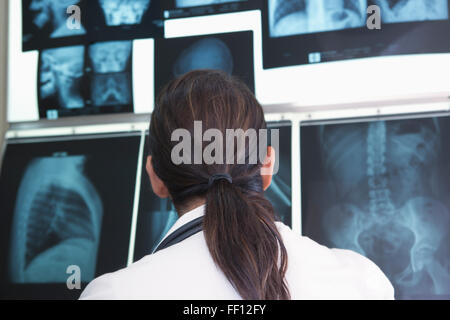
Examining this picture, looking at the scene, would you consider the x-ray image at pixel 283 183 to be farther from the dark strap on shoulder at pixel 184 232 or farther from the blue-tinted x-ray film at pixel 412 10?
the dark strap on shoulder at pixel 184 232

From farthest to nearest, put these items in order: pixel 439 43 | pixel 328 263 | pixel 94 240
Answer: pixel 94 240, pixel 439 43, pixel 328 263

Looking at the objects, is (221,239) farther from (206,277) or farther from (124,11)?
(124,11)

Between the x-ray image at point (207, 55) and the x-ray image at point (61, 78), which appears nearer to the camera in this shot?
the x-ray image at point (207, 55)

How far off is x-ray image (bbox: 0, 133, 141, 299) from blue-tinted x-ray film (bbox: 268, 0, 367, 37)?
20.7 inches

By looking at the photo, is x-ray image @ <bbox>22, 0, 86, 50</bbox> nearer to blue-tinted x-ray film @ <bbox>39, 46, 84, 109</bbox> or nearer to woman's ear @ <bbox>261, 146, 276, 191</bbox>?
blue-tinted x-ray film @ <bbox>39, 46, 84, 109</bbox>

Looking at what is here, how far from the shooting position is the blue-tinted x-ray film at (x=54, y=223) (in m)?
1.41

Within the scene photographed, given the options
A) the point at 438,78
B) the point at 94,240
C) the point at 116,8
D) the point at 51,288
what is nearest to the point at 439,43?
the point at 438,78

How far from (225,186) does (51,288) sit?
0.87 m

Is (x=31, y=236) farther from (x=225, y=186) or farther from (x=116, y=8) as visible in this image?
(x=225, y=186)

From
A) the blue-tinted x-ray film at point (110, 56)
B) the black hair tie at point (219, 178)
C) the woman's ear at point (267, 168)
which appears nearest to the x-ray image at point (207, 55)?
the blue-tinted x-ray film at point (110, 56)

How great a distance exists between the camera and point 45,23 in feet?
5.02

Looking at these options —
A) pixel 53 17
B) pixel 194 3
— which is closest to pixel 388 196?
pixel 194 3

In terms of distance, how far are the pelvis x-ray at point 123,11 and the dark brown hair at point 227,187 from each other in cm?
71

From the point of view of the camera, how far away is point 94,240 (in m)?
1.40
